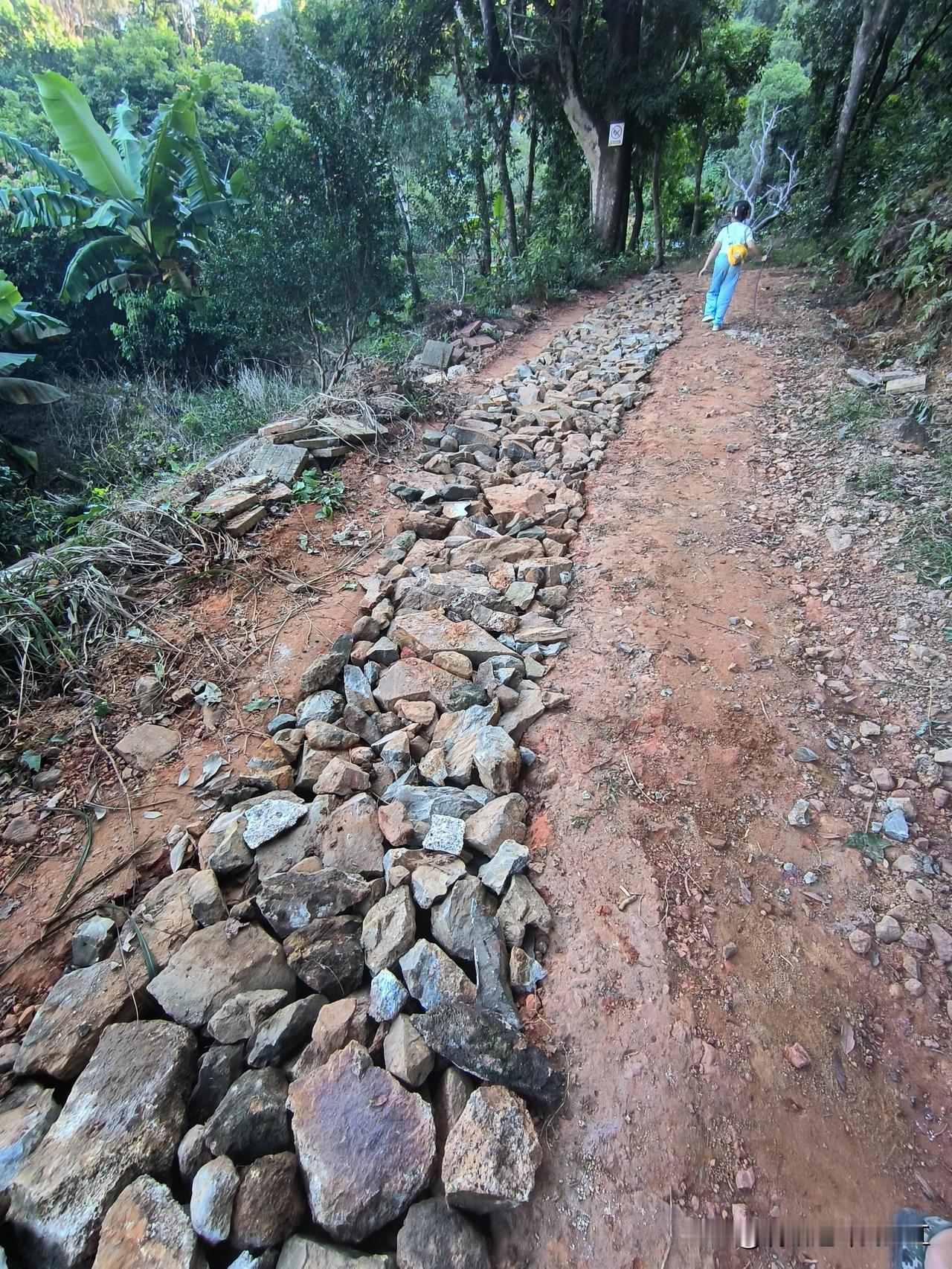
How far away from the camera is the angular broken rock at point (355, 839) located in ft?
6.78

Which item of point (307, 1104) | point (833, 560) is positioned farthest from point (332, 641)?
point (833, 560)

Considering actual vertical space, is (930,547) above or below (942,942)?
above

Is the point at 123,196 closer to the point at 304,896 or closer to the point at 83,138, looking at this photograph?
the point at 83,138

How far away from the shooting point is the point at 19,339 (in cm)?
880

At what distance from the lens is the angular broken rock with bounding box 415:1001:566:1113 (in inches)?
59.7

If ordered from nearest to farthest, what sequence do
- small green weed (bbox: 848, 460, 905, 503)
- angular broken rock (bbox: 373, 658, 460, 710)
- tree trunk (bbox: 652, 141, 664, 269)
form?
angular broken rock (bbox: 373, 658, 460, 710), small green weed (bbox: 848, 460, 905, 503), tree trunk (bbox: 652, 141, 664, 269)

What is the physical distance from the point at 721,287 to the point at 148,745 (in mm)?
7159

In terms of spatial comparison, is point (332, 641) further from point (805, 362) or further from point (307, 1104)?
point (805, 362)

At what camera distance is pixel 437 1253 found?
130 centimetres

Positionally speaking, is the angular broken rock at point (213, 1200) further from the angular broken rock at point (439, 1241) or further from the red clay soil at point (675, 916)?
the red clay soil at point (675, 916)

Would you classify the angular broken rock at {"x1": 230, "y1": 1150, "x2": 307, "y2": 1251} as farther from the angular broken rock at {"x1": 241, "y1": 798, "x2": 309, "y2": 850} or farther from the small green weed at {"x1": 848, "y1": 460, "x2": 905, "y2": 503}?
the small green weed at {"x1": 848, "y1": 460, "x2": 905, "y2": 503}

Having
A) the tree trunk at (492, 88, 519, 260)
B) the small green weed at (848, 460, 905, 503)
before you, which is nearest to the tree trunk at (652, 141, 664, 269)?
the tree trunk at (492, 88, 519, 260)

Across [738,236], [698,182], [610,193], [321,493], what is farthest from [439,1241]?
[698,182]

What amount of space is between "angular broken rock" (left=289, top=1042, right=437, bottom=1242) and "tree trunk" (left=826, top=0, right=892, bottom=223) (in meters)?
11.7
